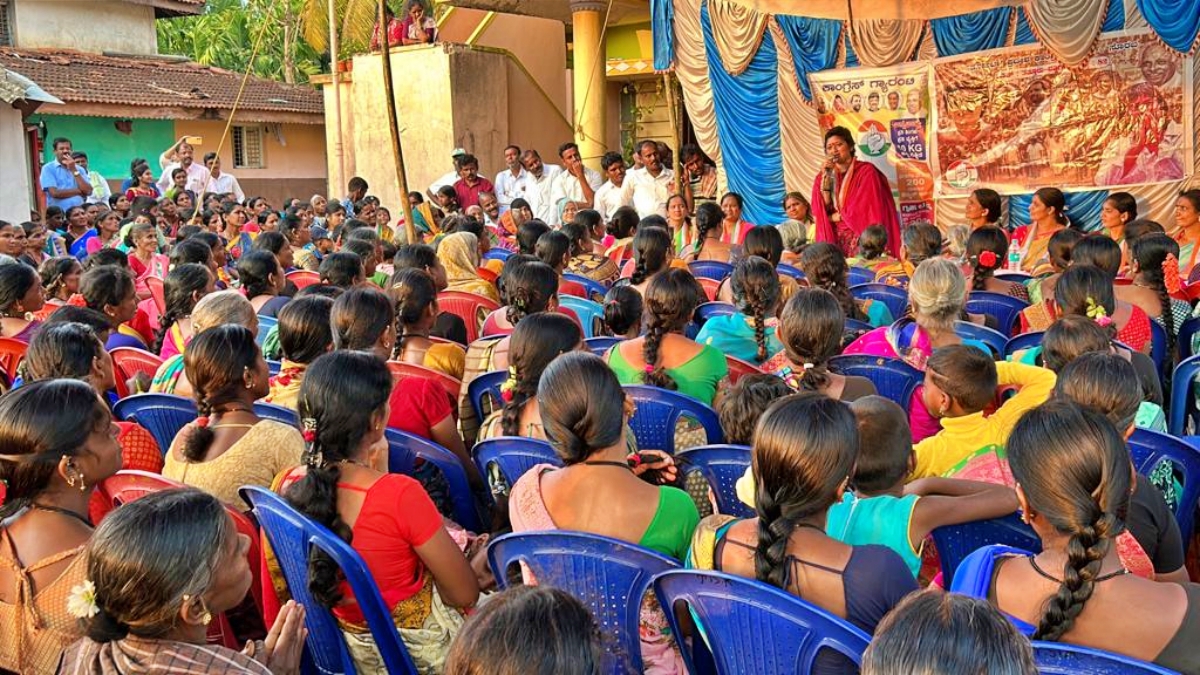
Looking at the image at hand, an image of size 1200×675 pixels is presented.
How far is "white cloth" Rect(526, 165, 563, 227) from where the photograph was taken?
11.8 m

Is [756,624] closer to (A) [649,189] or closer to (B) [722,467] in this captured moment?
(B) [722,467]

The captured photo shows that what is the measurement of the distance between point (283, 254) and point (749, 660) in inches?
234

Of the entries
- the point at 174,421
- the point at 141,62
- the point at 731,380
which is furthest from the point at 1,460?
the point at 141,62

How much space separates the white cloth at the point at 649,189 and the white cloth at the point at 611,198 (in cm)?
5

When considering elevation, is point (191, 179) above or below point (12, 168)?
below

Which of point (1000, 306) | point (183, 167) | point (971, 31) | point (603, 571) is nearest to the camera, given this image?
point (603, 571)

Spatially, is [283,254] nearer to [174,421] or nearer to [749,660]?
[174,421]

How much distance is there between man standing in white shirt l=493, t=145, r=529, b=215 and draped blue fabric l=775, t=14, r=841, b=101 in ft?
9.80

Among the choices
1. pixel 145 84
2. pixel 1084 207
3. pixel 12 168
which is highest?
pixel 145 84

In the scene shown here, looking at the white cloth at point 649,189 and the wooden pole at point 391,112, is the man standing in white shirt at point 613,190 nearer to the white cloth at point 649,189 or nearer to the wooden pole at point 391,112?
the white cloth at point 649,189

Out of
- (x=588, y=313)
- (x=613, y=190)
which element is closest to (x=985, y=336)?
(x=588, y=313)

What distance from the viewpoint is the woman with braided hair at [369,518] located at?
2572 millimetres

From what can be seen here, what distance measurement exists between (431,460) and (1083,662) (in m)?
2.13

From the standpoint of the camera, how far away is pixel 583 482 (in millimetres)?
2619
